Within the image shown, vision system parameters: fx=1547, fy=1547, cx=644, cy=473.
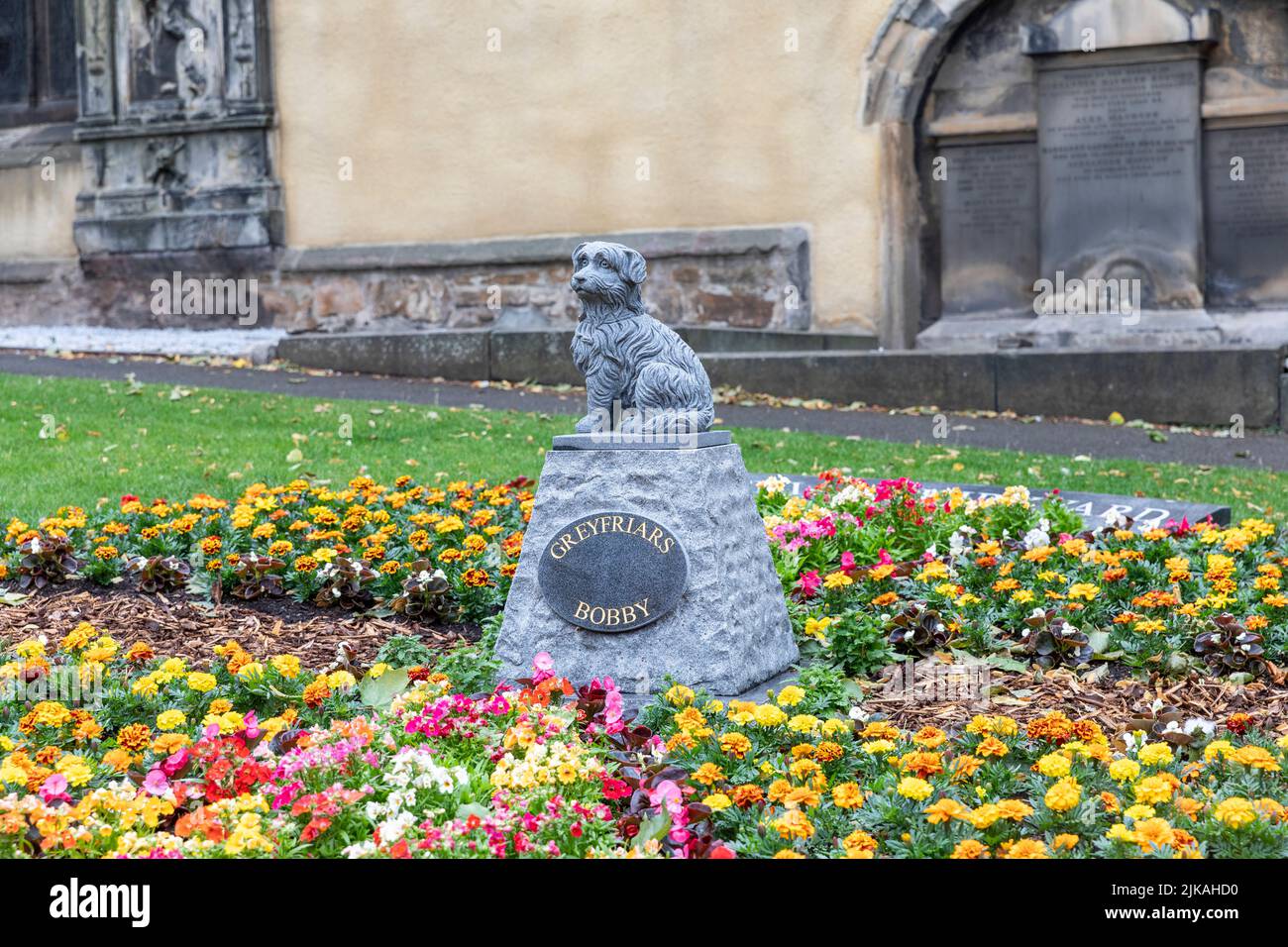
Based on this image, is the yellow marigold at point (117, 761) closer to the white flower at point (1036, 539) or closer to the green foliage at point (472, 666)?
the green foliage at point (472, 666)

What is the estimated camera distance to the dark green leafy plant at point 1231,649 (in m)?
4.70

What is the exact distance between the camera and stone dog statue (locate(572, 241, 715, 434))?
4.67 meters

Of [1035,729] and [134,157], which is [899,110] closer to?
[134,157]

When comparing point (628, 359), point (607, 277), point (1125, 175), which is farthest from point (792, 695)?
point (1125, 175)

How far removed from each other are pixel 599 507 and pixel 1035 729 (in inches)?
58.3

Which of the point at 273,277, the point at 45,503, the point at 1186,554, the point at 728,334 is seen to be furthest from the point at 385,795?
the point at 273,277

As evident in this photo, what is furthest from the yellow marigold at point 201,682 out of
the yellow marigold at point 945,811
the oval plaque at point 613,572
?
the yellow marigold at point 945,811

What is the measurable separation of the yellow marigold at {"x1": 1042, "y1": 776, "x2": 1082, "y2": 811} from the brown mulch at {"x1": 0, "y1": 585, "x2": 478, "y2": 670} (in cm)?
246

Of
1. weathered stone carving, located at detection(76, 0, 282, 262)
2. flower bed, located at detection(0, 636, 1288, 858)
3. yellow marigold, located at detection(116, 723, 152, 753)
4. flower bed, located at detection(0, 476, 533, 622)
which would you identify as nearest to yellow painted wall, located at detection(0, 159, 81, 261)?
weathered stone carving, located at detection(76, 0, 282, 262)

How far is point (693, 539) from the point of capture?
14.8 ft

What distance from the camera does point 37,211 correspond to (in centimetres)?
1666

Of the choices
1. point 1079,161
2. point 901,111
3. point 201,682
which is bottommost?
point 201,682

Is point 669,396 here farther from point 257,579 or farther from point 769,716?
point 257,579

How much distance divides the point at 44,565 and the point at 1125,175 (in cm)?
999
